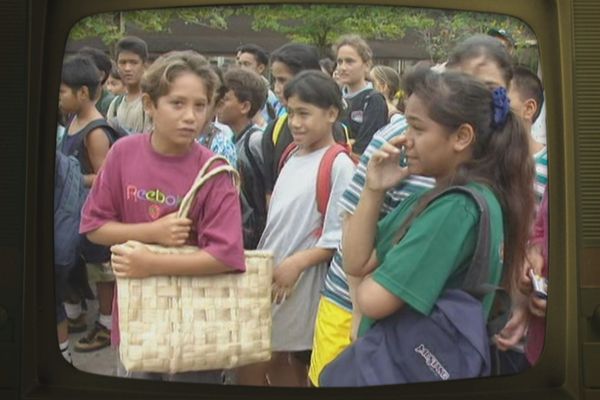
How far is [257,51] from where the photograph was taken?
3.12 meters

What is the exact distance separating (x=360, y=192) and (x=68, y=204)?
92 cm

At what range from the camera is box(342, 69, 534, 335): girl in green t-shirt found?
3.15 metres

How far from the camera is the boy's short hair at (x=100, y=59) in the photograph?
3139mm

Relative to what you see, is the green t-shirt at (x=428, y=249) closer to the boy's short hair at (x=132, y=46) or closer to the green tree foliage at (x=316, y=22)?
the green tree foliage at (x=316, y=22)

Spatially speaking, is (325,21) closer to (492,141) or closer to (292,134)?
(292,134)

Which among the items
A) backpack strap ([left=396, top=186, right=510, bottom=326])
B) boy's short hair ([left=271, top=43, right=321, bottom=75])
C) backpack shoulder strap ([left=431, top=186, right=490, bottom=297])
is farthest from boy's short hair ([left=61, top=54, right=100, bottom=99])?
backpack shoulder strap ([left=431, top=186, right=490, bottom=297])

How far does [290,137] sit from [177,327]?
0.69 metres

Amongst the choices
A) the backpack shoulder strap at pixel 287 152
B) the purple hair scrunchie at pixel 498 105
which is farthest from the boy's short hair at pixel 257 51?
the purple hair scrunchie at pixel 498 105

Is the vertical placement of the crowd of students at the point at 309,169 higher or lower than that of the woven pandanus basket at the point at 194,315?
higher

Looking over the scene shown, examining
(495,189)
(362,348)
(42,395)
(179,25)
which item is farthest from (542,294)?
(42,395)

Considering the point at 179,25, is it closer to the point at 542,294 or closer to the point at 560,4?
the point at 560,4

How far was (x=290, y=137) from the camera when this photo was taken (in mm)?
3172

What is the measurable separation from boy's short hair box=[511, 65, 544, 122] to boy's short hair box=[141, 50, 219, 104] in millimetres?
941

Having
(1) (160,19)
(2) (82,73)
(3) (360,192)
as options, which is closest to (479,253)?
(3) (360,192)
